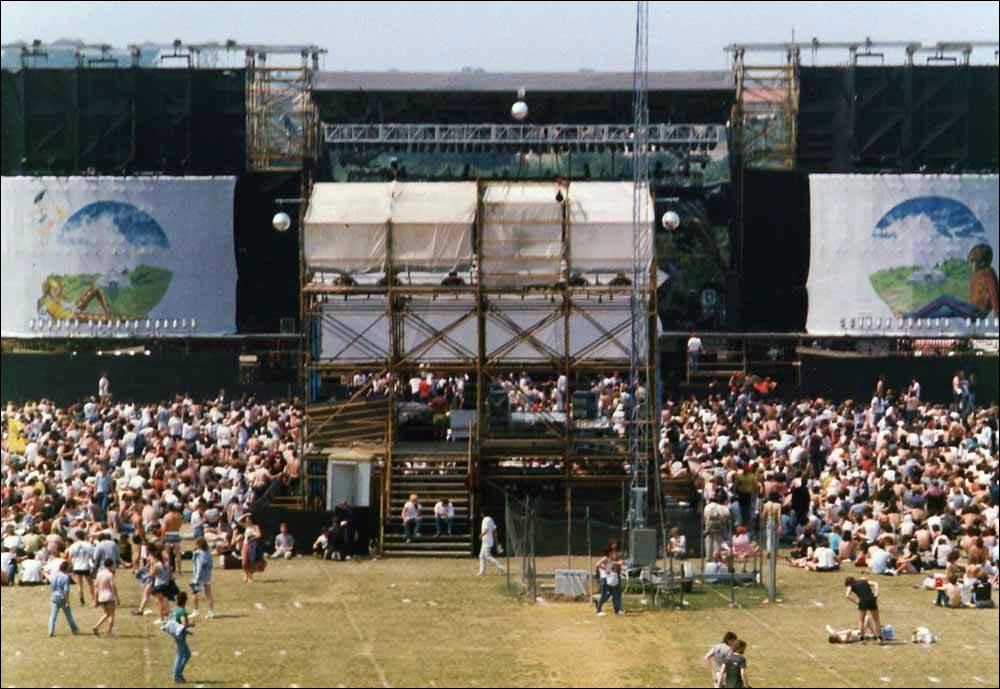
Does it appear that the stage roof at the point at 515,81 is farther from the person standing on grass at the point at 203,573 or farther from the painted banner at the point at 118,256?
the person standing on grass at the point at 203,573

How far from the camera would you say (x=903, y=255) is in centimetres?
5362

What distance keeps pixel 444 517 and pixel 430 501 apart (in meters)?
0.68

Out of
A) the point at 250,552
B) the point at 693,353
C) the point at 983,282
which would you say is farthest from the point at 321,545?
the point at 983,282

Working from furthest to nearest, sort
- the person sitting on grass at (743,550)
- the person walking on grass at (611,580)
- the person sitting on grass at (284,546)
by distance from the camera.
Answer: the person sitting on grass at (284,546) < the person sitting on grass at (743,550) < the person walking on grass at (611,580)

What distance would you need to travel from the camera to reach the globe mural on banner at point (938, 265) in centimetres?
5281

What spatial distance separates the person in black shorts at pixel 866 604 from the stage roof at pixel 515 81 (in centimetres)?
2373

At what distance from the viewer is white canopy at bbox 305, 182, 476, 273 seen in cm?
3847

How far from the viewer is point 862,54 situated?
164ft

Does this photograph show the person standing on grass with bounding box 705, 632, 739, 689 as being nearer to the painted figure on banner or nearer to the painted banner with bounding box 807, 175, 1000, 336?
the painted banner with bounding box 807, 175, 1000, 336

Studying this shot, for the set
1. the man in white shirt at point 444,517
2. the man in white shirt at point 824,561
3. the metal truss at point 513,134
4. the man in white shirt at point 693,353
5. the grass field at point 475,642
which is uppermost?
the metal truss at point 513,134

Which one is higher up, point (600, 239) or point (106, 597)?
point (600, 239)

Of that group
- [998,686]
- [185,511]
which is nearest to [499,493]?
[185,511]

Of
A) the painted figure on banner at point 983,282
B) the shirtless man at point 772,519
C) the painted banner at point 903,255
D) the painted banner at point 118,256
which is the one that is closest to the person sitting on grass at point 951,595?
the shirtless man at point 772,519

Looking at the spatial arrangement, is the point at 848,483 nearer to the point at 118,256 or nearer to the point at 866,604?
the point at 866,604
